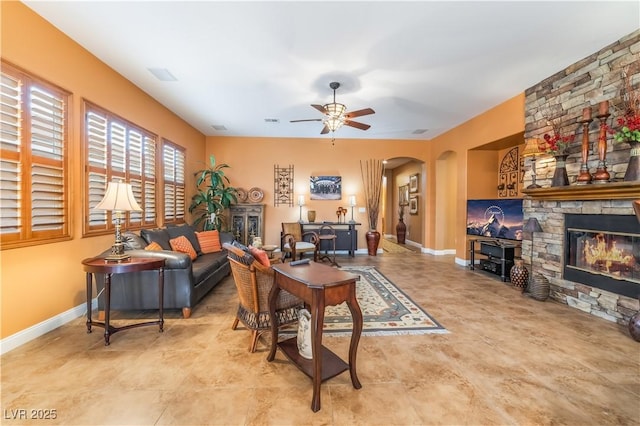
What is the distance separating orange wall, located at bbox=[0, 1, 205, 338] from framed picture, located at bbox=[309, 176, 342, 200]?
4269 mm

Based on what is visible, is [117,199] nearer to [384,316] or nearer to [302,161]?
[384,316]

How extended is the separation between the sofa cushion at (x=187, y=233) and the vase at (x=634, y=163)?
5.65 metres

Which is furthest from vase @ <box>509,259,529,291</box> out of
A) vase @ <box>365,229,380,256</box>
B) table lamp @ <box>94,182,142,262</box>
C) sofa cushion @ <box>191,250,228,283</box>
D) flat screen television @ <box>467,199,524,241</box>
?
table lamp @ <box>94,182,142,262</box>

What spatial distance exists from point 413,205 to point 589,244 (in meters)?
5.49

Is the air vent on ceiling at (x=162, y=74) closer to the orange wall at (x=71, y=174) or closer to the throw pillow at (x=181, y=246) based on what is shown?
the orange wall at (x=71, y=174)

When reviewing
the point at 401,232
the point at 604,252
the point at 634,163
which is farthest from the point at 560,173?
the point at 401,232

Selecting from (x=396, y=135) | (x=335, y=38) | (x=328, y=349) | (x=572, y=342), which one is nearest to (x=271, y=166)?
(x=396, y=135)

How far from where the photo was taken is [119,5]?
2.48 metres

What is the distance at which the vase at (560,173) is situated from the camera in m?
3.52

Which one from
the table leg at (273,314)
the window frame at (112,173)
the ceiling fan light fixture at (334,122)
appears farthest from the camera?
the ceiling fan light fixture at (334,122)

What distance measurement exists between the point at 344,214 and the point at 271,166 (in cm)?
230

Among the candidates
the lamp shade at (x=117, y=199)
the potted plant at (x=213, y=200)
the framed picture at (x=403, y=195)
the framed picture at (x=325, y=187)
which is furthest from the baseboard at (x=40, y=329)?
the framed picture at (x=403, y=195)

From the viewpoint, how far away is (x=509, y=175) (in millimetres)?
5695

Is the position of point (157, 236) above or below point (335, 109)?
below
